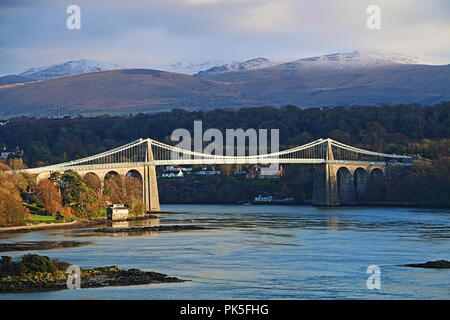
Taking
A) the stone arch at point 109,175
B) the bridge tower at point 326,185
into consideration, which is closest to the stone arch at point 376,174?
the bridge tower at point 326,185

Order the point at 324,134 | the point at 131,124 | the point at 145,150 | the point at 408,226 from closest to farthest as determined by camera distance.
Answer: the point at 408,226 → the point at 145,150 → the point at 324,134 → the point at 131,124

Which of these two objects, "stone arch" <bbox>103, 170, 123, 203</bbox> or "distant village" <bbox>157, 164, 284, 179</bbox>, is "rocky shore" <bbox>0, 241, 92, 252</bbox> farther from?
"distant village" <bbox>157, 164, 284, 179</bbox>

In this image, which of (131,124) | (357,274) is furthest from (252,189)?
(357,274)

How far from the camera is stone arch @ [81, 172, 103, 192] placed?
211ft

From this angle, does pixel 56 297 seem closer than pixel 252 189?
Yes

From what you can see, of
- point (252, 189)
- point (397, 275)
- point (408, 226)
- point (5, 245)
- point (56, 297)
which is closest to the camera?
point (56, 297)

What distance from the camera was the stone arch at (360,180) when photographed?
87.5m

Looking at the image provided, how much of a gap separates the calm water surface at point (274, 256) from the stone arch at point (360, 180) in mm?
25147

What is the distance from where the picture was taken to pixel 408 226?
55719 millimetres

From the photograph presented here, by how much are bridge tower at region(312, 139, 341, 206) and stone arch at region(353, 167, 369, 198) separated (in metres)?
3.36

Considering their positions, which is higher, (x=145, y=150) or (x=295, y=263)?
(x=145, y=150)

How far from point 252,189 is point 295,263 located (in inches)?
2192

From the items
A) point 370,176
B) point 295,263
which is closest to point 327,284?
point 295,263

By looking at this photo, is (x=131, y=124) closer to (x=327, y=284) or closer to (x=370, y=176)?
(x=370, y=176)
